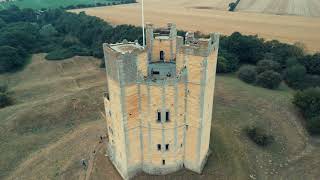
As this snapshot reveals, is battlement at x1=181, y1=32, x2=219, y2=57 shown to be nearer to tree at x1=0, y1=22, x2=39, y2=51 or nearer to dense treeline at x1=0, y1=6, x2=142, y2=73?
dense treeline at x1=0, y1=6, x2=142, y2=73

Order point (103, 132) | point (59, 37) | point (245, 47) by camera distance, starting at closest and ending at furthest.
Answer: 1. point (103, 132)
2. point (245, 47)
3. point (59, 37)

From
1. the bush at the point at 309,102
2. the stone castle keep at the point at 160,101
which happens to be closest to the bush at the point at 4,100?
the stone castle keep at the point at 160,101

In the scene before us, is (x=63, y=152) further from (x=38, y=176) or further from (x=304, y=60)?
(x=304, y=60)

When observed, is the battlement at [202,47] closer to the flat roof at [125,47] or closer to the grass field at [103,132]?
the flat roof at [125,47]

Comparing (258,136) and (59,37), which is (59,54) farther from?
(258,136)

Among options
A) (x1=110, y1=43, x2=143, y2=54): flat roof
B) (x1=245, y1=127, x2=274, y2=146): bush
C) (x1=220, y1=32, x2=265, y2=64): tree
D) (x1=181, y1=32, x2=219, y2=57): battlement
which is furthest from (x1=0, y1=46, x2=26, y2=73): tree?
(x1=245, y1=127, x2=274, y2=146): bush

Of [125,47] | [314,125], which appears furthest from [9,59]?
[314,125]

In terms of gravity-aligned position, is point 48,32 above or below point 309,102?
above
